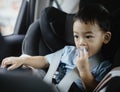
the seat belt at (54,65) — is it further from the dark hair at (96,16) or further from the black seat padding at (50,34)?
the dark hair at (96,16)

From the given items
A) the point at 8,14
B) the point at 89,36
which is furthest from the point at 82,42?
the point at 8,14

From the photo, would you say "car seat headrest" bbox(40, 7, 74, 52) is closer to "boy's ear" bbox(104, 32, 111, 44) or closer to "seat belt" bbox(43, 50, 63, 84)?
"seat belt" bbox(43, 50, 63, 84)

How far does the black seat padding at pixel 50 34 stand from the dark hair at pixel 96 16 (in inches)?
12.7

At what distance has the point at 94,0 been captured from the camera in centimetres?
158

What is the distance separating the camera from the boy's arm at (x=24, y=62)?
4.12 ft

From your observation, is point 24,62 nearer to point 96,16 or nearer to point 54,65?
point 54,65

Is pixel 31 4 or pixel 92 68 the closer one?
pixel 92 68

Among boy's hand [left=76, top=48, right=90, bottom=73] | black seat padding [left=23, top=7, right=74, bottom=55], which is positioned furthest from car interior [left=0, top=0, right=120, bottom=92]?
boy's hand [left=76, top=48, right=90, bottom=73]

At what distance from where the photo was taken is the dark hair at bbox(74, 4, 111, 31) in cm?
121

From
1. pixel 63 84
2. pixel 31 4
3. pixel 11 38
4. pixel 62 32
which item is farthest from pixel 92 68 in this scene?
pixel 31 4

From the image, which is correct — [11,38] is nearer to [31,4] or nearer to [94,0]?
[31,4]

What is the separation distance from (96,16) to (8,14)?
1017 mm

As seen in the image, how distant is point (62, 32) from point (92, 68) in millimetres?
413

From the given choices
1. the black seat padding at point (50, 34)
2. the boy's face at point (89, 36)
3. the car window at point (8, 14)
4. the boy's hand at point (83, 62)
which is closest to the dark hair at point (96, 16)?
the boy's face at point (89, 36)
